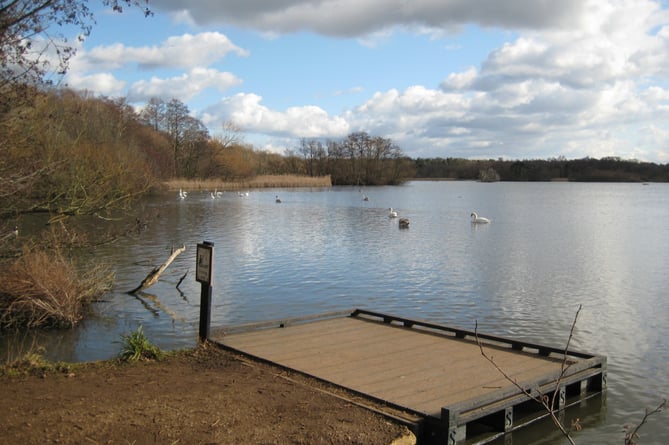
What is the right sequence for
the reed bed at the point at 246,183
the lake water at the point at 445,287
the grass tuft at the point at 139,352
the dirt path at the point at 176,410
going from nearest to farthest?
1. the dirt path at the point at 176,410
2. the grass tuft at the point at 139,352
3. the lake water at the point at 445,287
4. the reed bed at the point at 246,183

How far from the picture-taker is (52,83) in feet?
26.0

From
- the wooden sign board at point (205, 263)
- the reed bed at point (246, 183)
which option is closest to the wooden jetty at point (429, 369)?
the wooden sign board at point (205, 263)

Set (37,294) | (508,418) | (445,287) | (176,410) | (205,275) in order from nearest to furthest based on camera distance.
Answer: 1. (176,410)
2. (508,418)
3. (205,275)
4. (37,294)
5. (445,287)

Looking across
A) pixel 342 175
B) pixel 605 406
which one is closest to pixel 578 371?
pixel 605 406

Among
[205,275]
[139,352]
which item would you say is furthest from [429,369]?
[139,352]

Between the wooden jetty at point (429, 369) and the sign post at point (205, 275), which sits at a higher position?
the sign post at point (205, 275)

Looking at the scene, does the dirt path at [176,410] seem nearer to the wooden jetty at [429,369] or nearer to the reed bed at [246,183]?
the wooden jetty at [429,369]

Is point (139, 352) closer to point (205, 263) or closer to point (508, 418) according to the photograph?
point (205, 263)

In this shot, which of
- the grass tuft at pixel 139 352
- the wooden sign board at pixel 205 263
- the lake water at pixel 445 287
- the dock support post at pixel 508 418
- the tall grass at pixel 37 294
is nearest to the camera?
the dock support post at pixel 508 418

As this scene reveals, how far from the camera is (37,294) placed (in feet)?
35.1

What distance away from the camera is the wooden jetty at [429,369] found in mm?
5961

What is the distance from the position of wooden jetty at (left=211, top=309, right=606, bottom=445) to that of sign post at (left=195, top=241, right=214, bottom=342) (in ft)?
1.06

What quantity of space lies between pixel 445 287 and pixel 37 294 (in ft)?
30.1

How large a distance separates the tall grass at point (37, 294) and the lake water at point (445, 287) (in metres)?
0.46
